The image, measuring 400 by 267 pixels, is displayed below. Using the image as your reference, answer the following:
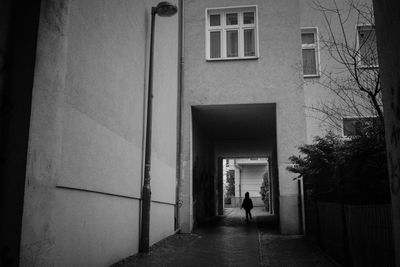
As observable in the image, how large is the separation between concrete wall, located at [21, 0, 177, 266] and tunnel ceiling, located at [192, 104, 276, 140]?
429 cm

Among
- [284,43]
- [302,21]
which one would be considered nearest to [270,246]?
[284,43]

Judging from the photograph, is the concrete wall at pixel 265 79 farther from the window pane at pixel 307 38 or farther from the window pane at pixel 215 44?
the window pane at pixel 307 38

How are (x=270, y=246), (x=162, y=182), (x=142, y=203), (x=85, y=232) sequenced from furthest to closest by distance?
(x=162, y=182)
(x=270, y=246)
(x=142, y=203)
(x=85, y=232)

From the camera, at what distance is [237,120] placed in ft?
57.5

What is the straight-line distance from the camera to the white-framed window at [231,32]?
1521cm

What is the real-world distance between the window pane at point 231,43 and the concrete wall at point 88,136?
4285 millimetres

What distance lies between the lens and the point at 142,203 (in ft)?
31.2

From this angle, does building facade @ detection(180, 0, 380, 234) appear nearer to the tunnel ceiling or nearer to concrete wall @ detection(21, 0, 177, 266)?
the tunnel ceiling

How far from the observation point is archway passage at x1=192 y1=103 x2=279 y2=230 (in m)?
15.9

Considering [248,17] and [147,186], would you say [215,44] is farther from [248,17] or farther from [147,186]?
[147,186]

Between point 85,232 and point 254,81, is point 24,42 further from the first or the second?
point 254,81

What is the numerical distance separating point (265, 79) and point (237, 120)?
324 cm

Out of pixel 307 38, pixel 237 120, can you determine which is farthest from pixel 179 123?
pixel 307 38

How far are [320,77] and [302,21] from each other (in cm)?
241
